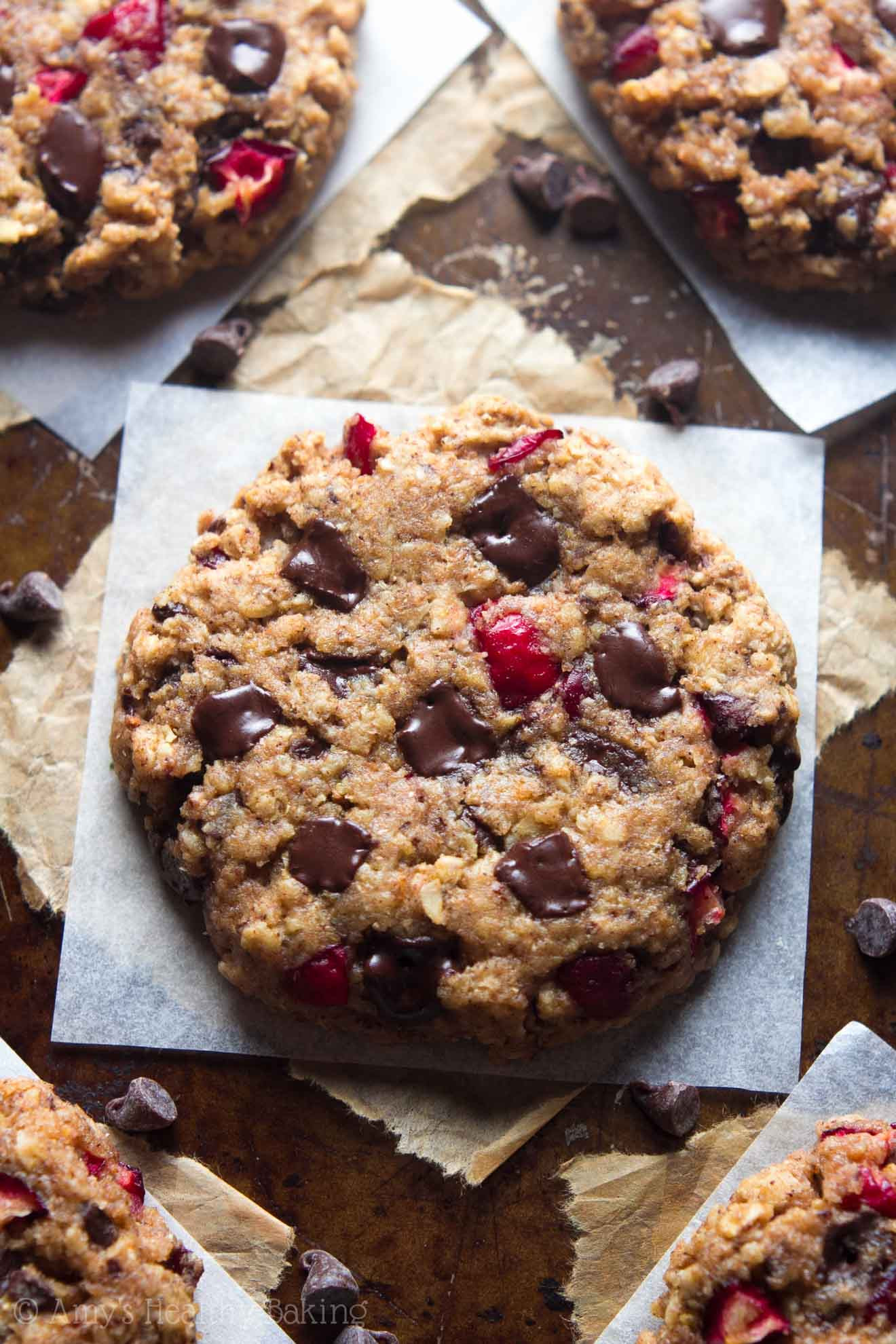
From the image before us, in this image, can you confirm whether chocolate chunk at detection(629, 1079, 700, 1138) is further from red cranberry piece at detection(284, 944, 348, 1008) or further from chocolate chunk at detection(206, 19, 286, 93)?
chocolate chunk at detection(206, 19, 286, 93)

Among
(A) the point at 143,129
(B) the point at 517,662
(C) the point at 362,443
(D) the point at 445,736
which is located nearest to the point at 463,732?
(D) the point at 445,736

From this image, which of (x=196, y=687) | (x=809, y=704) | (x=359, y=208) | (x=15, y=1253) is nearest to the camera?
(x=15, y=1253)

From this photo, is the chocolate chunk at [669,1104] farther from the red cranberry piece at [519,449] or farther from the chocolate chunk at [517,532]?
the red cranberry piece at [519,449]

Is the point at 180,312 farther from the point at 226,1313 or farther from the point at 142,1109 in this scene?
the point at 226,1313

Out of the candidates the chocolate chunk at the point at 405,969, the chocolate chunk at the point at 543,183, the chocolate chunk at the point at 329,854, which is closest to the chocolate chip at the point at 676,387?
the chocolate chunk at the point at 543,183

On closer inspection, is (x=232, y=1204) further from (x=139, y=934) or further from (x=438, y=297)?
(x=438, y=297)

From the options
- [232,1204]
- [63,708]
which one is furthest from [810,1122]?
[63,708]
